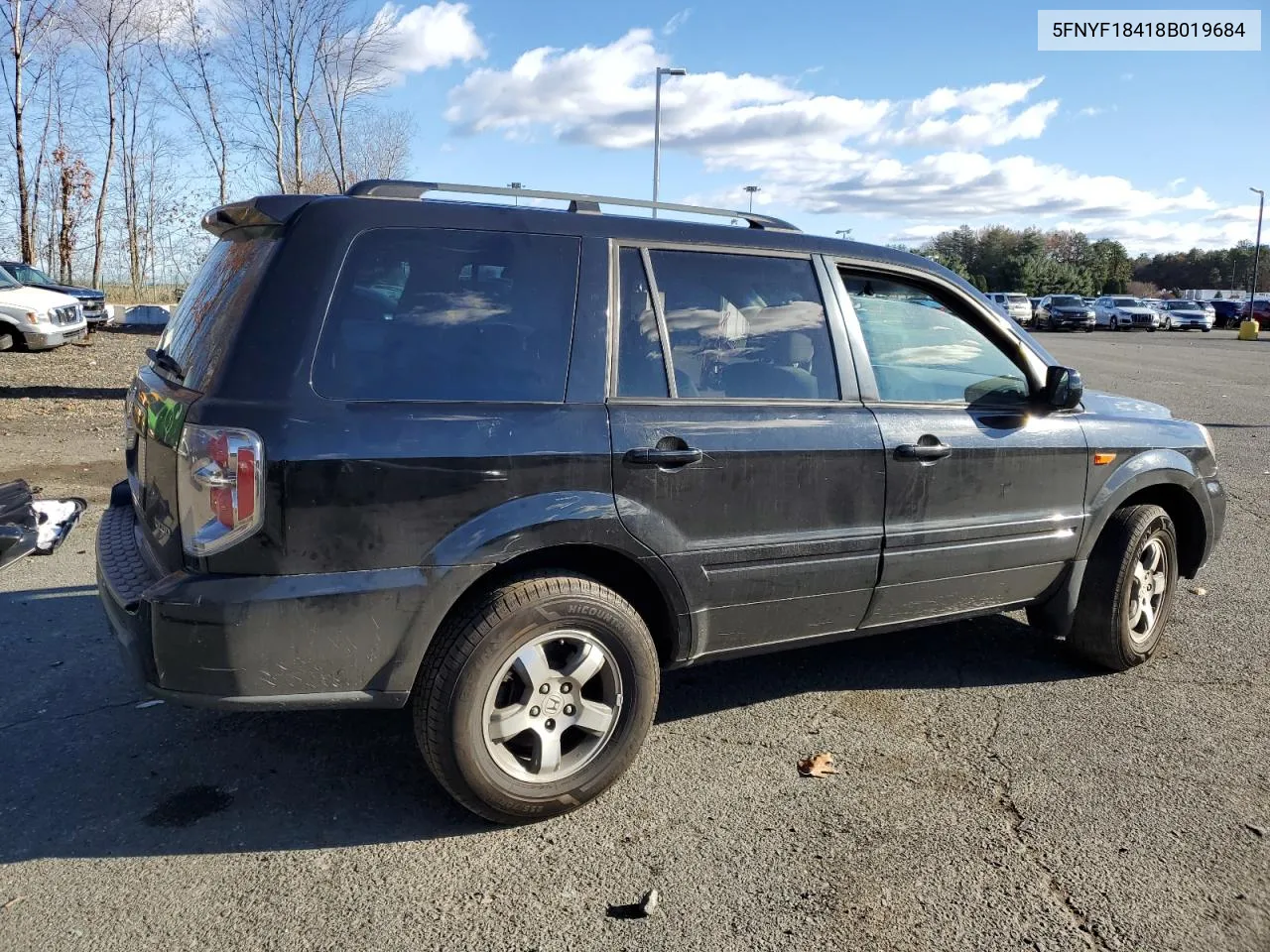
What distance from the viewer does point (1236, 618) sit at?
524cm

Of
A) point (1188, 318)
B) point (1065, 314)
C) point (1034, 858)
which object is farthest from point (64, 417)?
point (1188, 318)

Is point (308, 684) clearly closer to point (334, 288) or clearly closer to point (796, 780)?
point (334, 288)

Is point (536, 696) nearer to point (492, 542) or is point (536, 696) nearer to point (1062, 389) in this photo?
point (492, 542)

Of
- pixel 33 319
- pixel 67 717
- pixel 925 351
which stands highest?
pixel 33 319

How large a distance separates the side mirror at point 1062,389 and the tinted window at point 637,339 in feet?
5.42

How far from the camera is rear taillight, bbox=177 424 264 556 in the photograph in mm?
2732

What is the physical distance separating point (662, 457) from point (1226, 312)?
62.6 m

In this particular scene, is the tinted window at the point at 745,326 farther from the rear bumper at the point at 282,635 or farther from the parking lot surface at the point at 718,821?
the parking lot surface at the point at 718,821

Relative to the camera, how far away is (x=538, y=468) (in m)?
3.03

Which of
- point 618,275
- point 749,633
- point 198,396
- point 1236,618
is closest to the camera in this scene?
point 198,396

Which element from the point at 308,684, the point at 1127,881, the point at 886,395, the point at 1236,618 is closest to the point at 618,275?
the point at 886,395

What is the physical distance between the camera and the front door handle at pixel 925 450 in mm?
3709

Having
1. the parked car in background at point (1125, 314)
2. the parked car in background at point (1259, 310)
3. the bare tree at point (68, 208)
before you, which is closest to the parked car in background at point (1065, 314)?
the parked car in background at point (1125, 314)

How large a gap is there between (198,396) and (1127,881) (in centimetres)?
299
